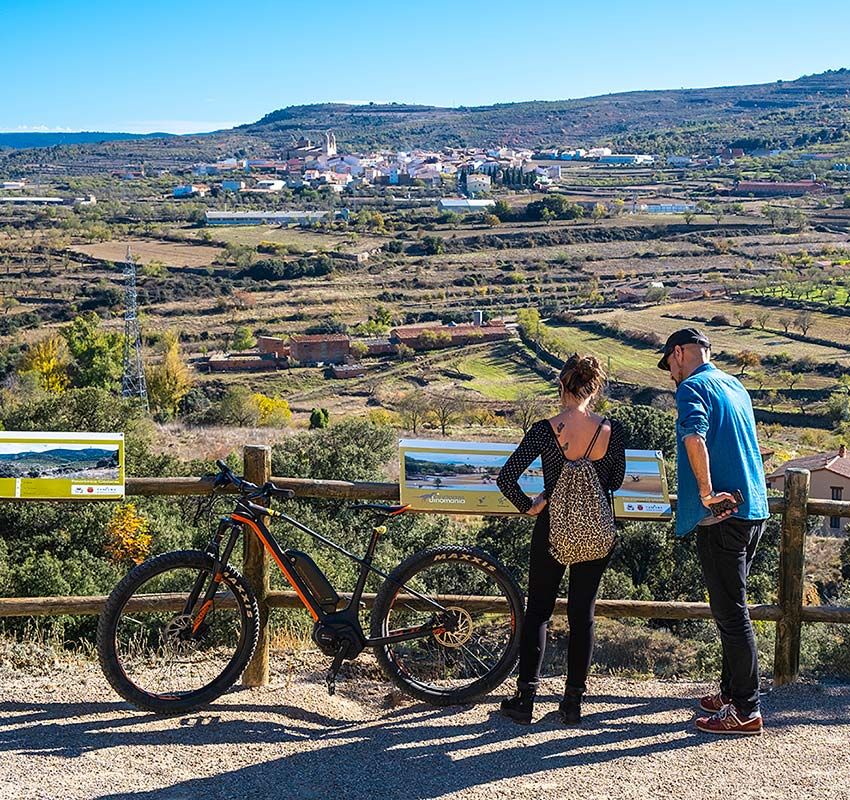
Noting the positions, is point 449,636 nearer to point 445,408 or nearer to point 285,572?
point 285,572

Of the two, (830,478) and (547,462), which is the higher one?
(547,462)

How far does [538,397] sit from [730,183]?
290ft

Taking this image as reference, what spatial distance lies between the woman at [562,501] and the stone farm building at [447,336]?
160 ft

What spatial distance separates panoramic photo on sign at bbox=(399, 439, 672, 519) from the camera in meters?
4.21

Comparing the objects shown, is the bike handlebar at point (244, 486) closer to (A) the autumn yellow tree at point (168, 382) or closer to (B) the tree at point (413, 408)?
(B) the tree at point (413, 408)

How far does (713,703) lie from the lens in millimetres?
4055

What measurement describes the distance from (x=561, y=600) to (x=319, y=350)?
4686 cm

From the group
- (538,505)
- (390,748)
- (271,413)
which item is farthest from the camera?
(271,413)

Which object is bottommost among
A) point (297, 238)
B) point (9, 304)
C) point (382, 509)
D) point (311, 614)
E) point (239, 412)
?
point (239, 412)

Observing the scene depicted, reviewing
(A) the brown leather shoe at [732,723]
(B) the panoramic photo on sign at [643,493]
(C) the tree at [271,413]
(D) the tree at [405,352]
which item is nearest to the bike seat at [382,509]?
(B) the panoramic photo on sign at [643,493]

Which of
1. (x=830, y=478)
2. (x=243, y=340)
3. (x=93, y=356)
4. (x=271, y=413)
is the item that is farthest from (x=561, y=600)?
(x=243, y=340)

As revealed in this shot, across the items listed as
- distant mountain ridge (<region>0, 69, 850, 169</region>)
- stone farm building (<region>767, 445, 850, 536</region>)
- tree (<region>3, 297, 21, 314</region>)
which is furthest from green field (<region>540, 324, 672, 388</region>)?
distant mountain ridge (<region>0, 69, 850, 169</region>)

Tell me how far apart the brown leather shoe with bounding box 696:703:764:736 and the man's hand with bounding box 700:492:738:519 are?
72 cm

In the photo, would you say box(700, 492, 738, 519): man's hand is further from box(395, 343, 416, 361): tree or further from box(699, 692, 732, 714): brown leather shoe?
box(395, 343, 416, 361): tree
